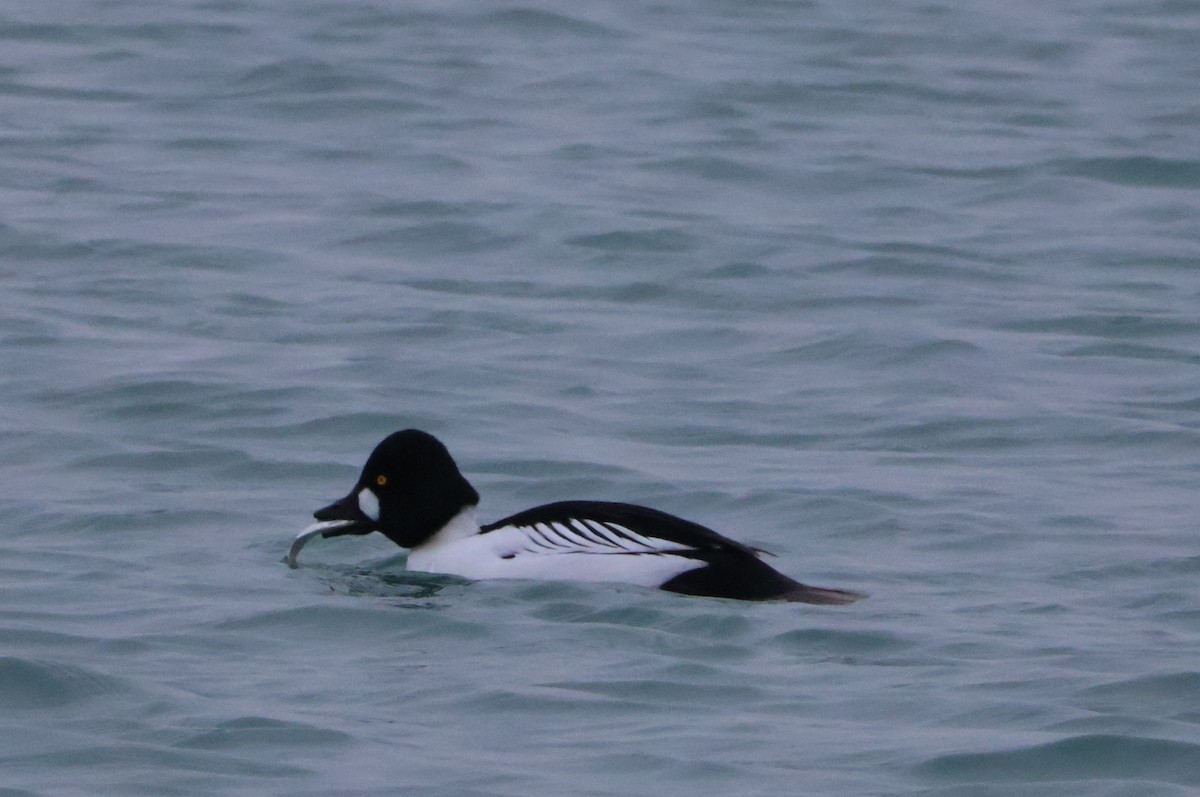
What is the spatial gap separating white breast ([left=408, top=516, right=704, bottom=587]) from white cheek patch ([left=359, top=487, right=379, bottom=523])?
474 mm

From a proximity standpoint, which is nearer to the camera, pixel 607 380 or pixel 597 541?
pixel 597 541

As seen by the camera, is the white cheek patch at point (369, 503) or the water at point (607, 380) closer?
the water at point (607, 380)

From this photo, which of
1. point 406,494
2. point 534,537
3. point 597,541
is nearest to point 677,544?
point 597,541

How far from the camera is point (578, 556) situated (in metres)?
9.32

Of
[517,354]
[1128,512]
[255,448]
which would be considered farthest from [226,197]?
[1128,512]

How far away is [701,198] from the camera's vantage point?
16.8 meters

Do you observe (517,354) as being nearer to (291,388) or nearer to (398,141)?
(291,388)

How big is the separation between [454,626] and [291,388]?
12.4ft

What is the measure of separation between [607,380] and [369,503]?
3.05 meters

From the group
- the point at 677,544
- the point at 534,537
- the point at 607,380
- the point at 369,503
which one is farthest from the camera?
the point at 607,380

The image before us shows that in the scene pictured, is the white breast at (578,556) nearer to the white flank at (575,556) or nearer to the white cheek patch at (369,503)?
the white flank at (575,556)

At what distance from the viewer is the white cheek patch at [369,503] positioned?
988 centimetres

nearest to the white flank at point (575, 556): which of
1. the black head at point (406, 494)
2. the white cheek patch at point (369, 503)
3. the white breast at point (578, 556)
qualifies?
the white breast at point (578, 556)

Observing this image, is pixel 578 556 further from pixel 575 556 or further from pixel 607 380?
pixel 607 380
